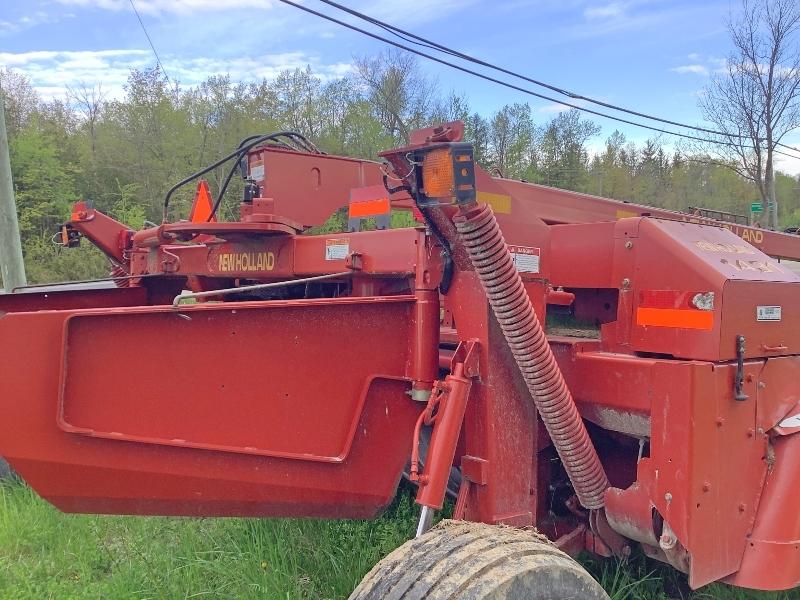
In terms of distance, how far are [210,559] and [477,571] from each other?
6.94ft

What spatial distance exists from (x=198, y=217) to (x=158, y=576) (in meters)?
2.68

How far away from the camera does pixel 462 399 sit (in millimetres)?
2076

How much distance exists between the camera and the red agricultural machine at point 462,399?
2.03 m

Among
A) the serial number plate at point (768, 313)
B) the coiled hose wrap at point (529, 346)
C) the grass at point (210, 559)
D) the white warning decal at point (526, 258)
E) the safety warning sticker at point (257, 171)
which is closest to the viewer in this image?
the coiled hose wrap at point (529, 346)

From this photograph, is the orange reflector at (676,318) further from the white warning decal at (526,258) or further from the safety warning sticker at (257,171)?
the safety warning sticker at (257,171)

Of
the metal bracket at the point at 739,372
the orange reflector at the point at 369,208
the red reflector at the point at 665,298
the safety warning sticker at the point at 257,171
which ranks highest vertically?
the safety warning sticker at the point at 257,171

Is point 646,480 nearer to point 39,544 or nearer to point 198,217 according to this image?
point 39,544

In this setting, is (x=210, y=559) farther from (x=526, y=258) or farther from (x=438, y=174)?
(x=438, y=174)

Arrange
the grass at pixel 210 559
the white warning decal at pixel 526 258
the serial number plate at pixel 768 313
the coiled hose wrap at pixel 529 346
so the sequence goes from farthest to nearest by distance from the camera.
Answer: the grass at pixel 210 559, the serial number plate at pixel 768 313, the white warning decal at pixel 526 258, the coiled hose wrap at pixel 529 346

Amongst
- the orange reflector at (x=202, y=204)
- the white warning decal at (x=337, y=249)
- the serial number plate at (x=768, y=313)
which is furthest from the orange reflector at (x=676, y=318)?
the orange reflector at (x=202, y=204)

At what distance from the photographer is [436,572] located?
1.81m

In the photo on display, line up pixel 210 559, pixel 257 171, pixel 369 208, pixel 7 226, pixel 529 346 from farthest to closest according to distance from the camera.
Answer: pixel 7 226, pixel 257 171, pixel 369 208, pixel 210 559, pixel 529 346

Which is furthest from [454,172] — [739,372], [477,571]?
[739,372]

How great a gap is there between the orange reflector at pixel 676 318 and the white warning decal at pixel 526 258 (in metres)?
0.44
